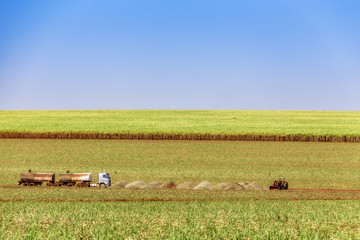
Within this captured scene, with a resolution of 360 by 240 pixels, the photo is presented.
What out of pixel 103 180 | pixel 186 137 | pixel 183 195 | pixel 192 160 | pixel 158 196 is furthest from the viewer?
pixel 186 137

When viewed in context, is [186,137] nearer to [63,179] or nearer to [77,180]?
[77,180]

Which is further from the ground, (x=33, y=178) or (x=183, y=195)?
(x=183, y=195)

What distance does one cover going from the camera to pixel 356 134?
5644 cm

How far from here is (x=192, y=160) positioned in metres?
44.2

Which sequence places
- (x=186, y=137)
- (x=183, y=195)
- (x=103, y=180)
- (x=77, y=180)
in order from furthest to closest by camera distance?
(x=186, y=137), (x=77, y=180), (x=103, y=180), (x=183, y=195)

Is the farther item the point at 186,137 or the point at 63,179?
the point at 186,137

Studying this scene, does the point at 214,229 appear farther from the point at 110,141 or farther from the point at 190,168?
the point at 110,141

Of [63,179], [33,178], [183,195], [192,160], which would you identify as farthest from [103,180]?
[192,160]

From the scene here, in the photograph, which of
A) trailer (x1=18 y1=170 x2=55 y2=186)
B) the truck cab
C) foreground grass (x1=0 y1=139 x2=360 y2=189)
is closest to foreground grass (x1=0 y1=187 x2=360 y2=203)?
the truck cab

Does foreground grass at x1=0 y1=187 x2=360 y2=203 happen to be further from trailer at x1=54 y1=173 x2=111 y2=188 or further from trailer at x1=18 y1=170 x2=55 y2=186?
trailer at x1=54 y1=173 x2=111 y2=188

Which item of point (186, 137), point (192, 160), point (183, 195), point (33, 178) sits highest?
point (186, 137)

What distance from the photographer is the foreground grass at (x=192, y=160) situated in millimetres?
36594

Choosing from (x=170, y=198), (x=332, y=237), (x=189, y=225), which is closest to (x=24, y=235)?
(x=189, y=225)

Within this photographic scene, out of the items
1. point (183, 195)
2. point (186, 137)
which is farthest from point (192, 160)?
point (183, 195)
